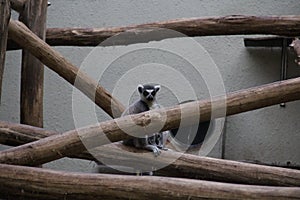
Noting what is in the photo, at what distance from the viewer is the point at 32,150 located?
2.39 meters

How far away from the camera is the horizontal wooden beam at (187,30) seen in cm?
277

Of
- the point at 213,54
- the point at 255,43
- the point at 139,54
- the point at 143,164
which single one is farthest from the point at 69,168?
the point at 143,164

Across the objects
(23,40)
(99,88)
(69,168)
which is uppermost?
(23,40)

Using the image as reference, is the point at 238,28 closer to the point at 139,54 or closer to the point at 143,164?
the point at 143,164

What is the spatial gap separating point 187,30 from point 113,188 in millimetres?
1050

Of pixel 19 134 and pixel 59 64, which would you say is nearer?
pixel 19 134

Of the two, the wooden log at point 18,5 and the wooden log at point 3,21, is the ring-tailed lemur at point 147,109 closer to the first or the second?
the wooden log at point 3,21

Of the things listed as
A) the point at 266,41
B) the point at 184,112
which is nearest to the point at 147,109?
the point at 184,112

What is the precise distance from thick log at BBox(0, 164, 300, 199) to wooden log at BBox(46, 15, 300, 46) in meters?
0.95

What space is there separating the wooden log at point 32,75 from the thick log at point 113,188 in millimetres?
771

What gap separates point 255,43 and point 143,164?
1.96 m

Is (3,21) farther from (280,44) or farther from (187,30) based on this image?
(280,44)

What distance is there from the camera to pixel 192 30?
2.94 metres

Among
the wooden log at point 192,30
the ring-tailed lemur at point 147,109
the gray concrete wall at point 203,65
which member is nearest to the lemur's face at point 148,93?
the ring-tailed lemur at point 147,109
